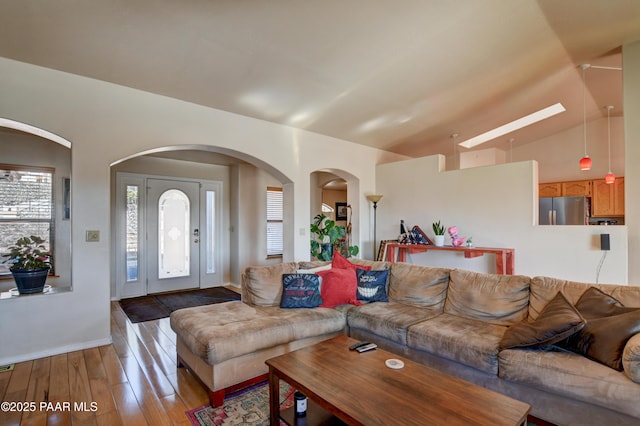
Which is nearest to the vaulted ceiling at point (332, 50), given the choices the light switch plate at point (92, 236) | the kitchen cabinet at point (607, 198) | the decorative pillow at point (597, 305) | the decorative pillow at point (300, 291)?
the light switch plate at point (92, 236)

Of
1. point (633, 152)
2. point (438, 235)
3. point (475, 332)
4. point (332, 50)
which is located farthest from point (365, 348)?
point (633, 152)

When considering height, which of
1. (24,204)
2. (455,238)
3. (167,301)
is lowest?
(167,301)

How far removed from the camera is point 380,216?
6004 millimetres

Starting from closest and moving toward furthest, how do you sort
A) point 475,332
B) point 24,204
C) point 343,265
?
point 475,332, point 343,265, point 24,204

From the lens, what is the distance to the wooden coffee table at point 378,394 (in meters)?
1.37

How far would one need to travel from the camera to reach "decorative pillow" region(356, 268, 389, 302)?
3230 mm

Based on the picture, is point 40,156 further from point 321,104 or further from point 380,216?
point 380,216

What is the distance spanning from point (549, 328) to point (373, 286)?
1568mm

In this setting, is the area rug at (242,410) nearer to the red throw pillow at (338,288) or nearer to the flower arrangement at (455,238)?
the red throw pillow at (338,288)

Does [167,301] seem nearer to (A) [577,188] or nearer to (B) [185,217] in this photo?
(B) [185,217]

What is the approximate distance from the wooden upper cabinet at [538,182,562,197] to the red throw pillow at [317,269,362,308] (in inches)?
228

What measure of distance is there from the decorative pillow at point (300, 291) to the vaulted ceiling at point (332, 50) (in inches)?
83.9

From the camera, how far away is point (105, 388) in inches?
95.0

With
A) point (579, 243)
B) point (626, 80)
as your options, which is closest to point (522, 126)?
point (626, 80)
